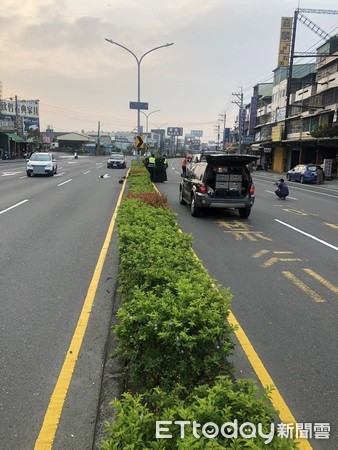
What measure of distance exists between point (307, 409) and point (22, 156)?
70.6 meters

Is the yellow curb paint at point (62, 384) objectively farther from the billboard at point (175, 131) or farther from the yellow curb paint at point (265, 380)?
the billboard at point (175, 131)

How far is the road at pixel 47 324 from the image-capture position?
300 cm

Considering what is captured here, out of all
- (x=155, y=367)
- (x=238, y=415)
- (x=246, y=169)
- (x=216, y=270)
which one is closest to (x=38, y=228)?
(x=216, y=270)

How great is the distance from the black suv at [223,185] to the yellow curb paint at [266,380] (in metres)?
7.33

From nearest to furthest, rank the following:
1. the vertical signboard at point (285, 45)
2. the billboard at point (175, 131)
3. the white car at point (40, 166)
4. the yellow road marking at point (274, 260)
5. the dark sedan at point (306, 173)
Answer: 1. the yellow road marking at point (274, 260)
2. the white car at point (40, 166)
3. the dark sedan at point (306, 173)
4. the vertical signboard at point (285, 45)
5. the billboard at point (175, 131)

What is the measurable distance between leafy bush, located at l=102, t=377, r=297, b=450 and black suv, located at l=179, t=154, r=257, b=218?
961 centimetres

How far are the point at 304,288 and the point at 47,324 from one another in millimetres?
3777

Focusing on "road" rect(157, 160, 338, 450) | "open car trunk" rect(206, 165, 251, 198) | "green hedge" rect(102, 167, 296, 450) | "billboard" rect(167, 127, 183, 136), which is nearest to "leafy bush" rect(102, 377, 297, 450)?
"green hedge" rect(102, 167, 296, 450)

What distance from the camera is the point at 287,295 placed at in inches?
225

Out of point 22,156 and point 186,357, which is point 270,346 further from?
point 22,156

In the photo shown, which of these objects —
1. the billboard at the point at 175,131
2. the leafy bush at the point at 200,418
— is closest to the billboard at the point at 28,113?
the billboard at the point at 175,131

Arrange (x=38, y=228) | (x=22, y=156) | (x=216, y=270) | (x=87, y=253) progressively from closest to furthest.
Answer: (x=216, y=270)
(x=87, y=253)
(x=38, y=228)
(x=22, y=156)

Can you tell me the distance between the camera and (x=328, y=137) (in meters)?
35.2

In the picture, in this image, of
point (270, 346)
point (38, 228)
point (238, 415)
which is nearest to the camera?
point (238, 415)
